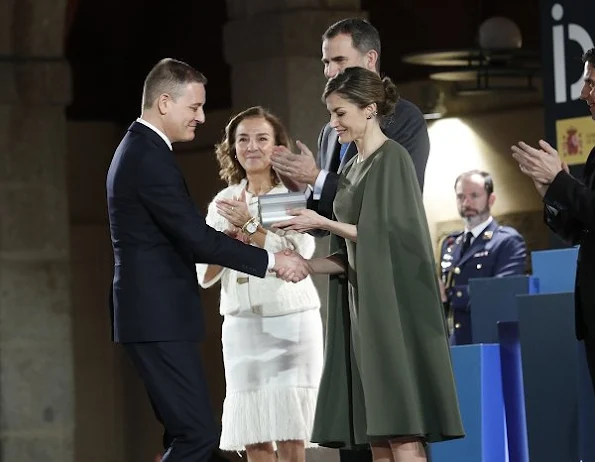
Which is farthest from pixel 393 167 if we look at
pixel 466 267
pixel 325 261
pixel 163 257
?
pixel 466 267

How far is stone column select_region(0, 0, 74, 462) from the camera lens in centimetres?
939

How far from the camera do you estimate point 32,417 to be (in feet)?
30.6

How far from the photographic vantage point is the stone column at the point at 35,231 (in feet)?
30.8

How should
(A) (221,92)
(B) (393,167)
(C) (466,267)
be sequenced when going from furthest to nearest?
Answer: (A) (221,92) < (C) (466,267) < (B) (393,167)

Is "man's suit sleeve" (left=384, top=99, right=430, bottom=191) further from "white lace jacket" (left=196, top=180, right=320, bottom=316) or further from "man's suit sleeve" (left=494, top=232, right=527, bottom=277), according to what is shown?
"man's suit sleeve" (left=494, top=232, right=527, bottom=277)

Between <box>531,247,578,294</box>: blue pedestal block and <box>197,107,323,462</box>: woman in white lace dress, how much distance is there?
2.93ft

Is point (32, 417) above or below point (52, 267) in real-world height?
below

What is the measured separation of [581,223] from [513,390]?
58.3 inches

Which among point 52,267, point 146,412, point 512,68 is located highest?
point 512,68

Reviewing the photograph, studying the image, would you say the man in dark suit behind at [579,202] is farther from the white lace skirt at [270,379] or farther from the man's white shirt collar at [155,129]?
the white lace skirt at [270,379]

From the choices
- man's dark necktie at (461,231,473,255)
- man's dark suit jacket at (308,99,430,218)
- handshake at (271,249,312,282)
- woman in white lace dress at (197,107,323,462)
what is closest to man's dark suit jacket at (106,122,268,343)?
handshake at (271,249,312,282)

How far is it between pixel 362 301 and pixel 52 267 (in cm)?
461

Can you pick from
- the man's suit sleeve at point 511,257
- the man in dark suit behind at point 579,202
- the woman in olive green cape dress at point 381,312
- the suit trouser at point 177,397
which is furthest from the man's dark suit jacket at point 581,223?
the man's suit sleeve at point 511,257

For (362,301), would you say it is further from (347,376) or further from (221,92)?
(221,92)
